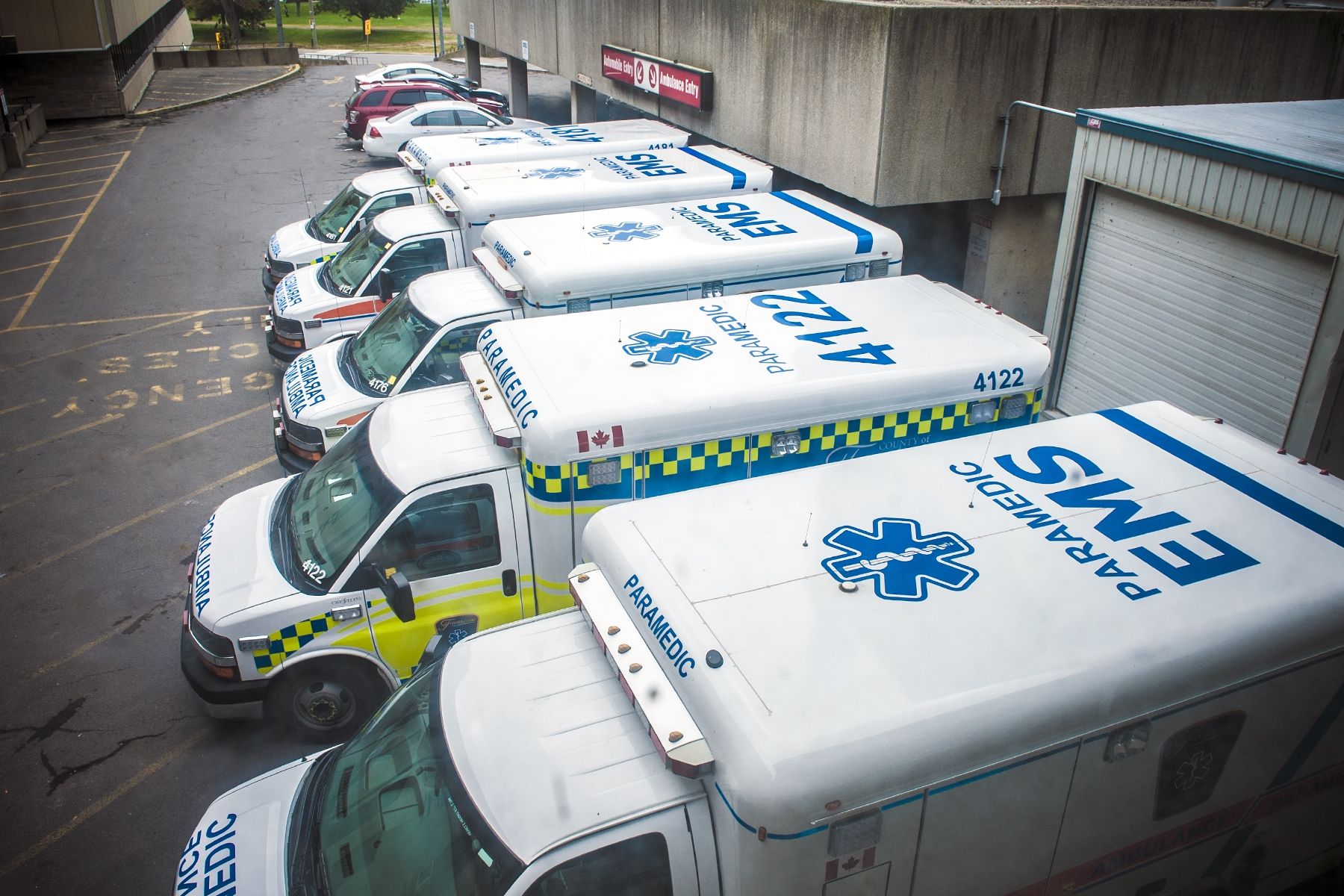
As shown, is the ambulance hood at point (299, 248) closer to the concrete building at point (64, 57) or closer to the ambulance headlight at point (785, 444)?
the ambulance headlight at point (785, 444)

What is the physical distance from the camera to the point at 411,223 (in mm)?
11531

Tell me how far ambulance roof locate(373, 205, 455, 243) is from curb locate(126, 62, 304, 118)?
22.7m

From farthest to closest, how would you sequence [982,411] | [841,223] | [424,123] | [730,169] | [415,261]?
[424,123]
[730,169]
[415,261]
[841,223]
[982,411]

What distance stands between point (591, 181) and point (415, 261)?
2182 mm

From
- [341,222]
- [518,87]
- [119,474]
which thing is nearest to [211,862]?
[119,474]

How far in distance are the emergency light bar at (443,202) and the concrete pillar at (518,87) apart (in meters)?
16.8

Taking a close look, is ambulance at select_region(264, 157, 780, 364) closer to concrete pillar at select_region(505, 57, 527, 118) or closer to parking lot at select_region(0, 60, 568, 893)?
parking lot at select_region(0, 60, 568, 893)

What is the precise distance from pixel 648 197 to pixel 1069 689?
27.9 ft

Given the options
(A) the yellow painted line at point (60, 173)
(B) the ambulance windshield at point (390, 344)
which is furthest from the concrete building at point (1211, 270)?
(A) the yellow painted line at point (60, 173)

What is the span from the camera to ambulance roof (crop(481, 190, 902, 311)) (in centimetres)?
823

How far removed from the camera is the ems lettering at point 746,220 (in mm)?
9180

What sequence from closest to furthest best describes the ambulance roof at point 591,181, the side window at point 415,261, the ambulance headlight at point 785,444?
the ambulance headlight at point 785,444, the ambulance roof at point 591,181, the side window at point 415,261

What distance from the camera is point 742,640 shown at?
3.93 metres

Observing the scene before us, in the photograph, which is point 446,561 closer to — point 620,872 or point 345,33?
point 620,872
